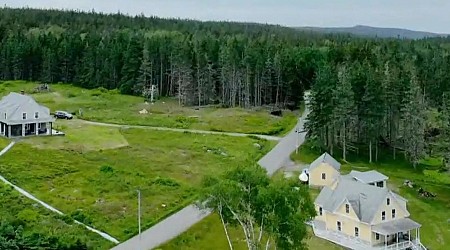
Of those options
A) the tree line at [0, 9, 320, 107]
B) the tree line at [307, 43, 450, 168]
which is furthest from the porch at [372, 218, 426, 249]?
the tree line at [0, 9, 320, 107]

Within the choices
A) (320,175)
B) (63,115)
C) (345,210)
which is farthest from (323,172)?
(63,115)

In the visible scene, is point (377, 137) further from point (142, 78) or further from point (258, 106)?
point (142, 78)

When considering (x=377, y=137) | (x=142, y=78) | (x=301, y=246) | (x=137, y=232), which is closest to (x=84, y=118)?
(x=142, y=78)

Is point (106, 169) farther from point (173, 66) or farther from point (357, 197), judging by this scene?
point (173, 66)

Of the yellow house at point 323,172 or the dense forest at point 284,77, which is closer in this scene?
the yellow house at point 323,172

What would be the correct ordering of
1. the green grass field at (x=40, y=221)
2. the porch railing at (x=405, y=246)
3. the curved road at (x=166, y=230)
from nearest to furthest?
the green grass field at (x=40, y=221) < the curved road at (x=166, y=230) < the porch railing at (x=405, y=246)

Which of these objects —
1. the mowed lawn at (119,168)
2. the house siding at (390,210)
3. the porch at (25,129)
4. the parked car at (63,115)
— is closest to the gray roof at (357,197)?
the house siding at (390,210)

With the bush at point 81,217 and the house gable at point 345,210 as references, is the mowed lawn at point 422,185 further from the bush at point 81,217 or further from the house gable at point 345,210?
the bush at point 81,217

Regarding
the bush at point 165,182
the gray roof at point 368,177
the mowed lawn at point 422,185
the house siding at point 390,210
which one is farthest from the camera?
the bush at point 165,182
